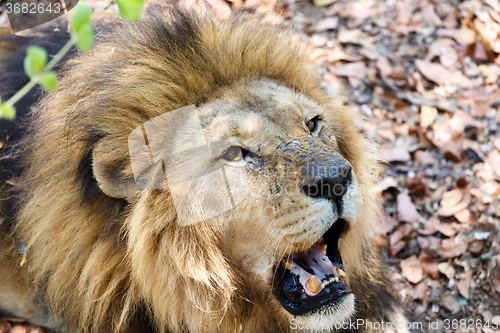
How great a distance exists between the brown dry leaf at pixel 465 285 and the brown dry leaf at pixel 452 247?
18 centimetres

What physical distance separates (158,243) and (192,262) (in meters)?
0.19

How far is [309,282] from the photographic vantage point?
2254 millimetres

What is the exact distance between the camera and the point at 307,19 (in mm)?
5258

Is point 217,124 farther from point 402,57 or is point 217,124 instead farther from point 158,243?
point 402,57

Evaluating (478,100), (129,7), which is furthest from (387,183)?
(129,7)

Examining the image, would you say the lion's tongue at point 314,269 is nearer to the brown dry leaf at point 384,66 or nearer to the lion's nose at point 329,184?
the lion's nose at point 329,184

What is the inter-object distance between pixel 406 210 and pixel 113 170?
2749 mm

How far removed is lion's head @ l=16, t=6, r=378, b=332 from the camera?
7.02 feet

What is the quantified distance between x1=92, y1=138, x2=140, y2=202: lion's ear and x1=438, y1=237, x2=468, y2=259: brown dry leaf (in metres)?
2.72

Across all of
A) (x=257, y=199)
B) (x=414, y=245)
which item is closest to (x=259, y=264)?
(x=257, y=199)

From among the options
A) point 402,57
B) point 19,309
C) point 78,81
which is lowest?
point 402,57

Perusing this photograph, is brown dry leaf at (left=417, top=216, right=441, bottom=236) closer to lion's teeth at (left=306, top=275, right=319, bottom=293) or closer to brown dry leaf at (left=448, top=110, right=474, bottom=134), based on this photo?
brown dry leaf at (left=448, top=110, right=474, bottom=134)

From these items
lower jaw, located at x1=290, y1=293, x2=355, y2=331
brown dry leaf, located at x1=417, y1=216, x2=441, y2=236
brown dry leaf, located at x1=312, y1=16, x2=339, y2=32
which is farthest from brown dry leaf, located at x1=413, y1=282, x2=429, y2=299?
brown dry leaf, located at x1=312, y1=16, x2=339, y2=32

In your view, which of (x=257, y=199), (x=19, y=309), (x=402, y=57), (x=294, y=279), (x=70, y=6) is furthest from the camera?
(x=402, y=57)
